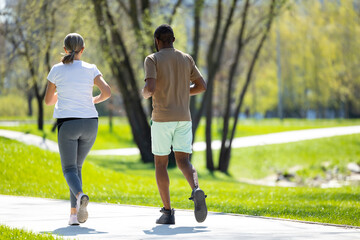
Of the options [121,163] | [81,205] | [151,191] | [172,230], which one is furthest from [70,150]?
[121,163]

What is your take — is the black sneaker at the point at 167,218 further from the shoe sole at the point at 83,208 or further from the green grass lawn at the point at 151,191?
the green grass lawn at the point at 151,191

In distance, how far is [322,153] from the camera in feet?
103

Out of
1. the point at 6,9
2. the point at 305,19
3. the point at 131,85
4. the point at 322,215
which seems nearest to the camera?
the point at 322,215

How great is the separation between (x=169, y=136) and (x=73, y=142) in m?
0.97

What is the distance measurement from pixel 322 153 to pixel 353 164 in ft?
10.3

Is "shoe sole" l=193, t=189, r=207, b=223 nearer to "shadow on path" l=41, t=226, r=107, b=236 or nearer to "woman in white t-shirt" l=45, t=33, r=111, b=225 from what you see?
"shadow on path" l=41, t=226, r=107, b=236

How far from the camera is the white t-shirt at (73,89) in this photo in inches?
257

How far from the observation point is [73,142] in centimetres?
654

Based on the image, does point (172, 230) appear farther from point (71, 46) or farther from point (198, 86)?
point (71, 46)

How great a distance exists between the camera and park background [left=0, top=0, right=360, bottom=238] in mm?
12500

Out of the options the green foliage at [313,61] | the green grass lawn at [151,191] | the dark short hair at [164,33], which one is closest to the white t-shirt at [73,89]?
the dark short hair at [164,33]

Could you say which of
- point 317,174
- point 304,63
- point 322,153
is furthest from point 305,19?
point 317,174

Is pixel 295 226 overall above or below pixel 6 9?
below

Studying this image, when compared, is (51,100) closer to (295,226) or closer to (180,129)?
(180,129)
